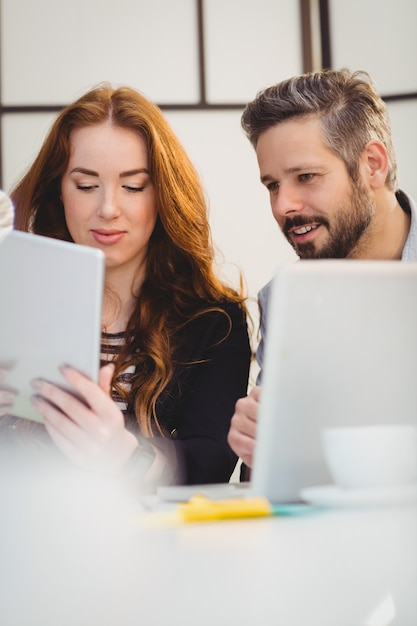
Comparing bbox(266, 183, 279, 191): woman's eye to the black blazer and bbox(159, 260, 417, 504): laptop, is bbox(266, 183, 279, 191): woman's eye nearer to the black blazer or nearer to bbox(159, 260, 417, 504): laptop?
the black blazer

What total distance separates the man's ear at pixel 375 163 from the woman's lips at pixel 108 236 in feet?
2.14

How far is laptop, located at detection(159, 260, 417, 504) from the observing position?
80 centimetres

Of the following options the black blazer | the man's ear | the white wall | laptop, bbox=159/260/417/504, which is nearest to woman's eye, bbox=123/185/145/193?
the black blazer

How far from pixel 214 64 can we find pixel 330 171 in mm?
1426

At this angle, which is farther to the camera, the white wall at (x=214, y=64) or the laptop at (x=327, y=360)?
the white wall at (x=214, y=64)

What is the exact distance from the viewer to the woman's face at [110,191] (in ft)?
6.18

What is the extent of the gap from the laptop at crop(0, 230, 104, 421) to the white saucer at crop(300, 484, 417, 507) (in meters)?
0.35

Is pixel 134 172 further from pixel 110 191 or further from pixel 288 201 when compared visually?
pixel 288 201

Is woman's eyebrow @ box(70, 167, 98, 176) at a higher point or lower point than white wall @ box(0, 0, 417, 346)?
lower

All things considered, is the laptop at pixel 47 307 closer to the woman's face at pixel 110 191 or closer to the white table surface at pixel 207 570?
the white table surface at pixel 207 570

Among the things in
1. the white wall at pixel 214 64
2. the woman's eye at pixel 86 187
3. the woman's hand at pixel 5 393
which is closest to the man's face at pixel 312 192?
the woman's eye at pixel 86 187

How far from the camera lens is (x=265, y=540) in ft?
2.28

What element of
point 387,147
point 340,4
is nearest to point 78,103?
point 387,147

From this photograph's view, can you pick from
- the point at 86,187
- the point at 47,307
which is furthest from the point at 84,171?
the point at 47,307
